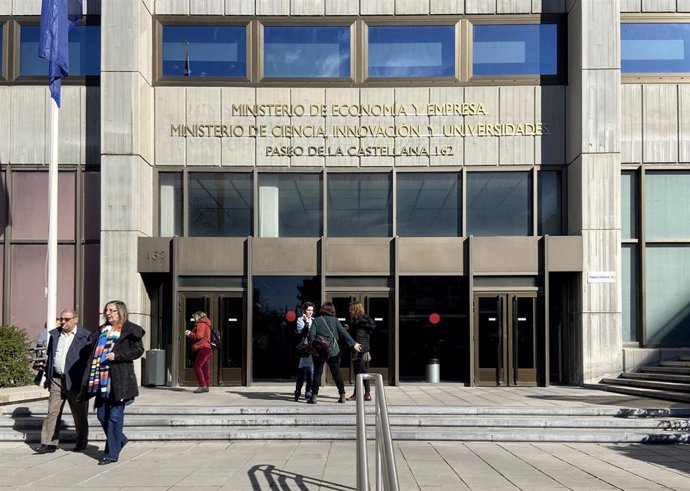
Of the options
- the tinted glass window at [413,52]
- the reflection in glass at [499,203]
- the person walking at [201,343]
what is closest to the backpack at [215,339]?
the person walking at [201,343]

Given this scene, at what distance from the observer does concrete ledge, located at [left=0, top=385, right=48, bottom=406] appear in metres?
12.4

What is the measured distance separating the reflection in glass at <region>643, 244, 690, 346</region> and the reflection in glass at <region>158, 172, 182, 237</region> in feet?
35.6

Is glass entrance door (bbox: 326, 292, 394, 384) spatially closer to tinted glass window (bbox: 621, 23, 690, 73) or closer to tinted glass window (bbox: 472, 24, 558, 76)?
tinted glass window (bbox: 472, 24, 558, 76)

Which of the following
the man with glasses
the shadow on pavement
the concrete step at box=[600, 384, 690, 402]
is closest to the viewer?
the shadow on pavement

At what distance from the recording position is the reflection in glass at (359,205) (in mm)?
18312

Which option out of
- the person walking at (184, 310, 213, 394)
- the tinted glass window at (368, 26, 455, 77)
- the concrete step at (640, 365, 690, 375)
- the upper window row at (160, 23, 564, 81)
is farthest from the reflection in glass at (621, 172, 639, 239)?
the person walking at (184, 310, 213, 394)

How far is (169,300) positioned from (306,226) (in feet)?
11.9

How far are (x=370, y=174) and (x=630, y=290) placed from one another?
6.53 meters

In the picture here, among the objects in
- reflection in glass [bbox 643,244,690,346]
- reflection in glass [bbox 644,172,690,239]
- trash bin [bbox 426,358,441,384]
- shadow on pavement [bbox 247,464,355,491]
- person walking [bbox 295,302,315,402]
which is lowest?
trash bin [bbox 426,358,441,384]

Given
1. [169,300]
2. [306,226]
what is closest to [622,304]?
[306,226]

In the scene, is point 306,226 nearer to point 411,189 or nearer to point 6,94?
point 411,189

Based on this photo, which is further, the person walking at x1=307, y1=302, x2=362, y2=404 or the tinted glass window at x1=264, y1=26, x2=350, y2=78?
Result: the tinted glass window at x1=264, y1=26, x2=350, y2=78

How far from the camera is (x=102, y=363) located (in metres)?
9.11

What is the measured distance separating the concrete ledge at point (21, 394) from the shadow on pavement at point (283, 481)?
18.2ft
